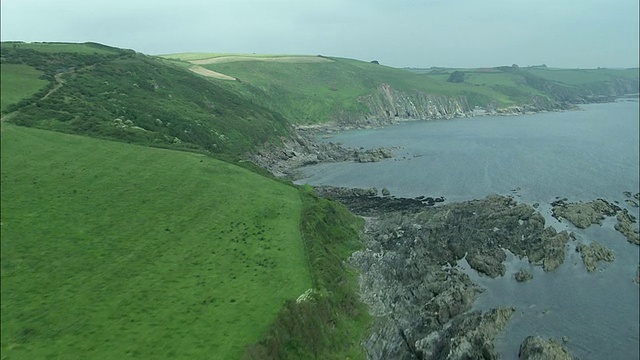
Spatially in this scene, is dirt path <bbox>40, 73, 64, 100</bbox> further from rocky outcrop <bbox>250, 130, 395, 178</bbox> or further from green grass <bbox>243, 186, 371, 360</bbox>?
green grass <bbox>243, 186, 371, 360</bbox>

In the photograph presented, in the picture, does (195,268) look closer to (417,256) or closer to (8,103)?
(417,256)

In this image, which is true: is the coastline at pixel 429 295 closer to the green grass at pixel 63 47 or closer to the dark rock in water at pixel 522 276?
the dark rock in water at pixel 522 276

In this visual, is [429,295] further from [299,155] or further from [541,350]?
[299,155]

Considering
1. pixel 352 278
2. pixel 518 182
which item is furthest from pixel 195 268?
pixel 518 182

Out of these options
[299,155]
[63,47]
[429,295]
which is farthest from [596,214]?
[63,47]

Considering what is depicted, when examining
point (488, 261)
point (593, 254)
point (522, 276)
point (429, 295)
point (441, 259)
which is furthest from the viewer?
point (593, 254)

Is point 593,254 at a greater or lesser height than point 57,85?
lesser
